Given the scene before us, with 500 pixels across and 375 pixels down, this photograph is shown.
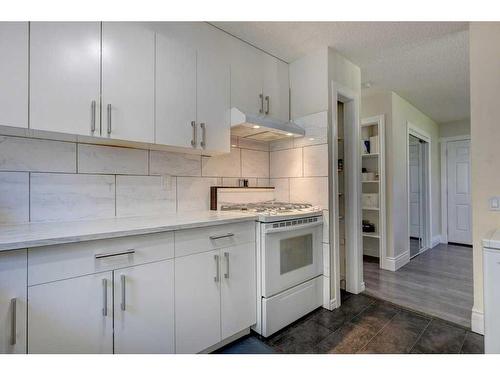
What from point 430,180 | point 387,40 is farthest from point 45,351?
point 430,180

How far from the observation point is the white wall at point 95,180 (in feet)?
4.84

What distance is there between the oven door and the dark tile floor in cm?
33

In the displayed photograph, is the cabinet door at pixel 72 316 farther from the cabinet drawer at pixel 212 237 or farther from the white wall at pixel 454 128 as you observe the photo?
the white wall at pixel 454 128

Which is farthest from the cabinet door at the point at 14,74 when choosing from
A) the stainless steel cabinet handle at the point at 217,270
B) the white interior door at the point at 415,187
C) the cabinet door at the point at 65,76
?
the white interior door at the point at 415,187

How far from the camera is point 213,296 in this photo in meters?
1.62

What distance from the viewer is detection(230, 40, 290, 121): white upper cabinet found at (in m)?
2.15

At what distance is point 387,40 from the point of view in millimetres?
2219

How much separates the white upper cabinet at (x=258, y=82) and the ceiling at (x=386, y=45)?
0.30 feet

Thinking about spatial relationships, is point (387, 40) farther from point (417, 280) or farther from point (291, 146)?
point (417, 280)

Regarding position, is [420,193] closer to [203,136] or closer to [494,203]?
[494,203]

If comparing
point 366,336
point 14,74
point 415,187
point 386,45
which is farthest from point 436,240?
point 14,74

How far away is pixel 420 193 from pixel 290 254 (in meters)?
3.79

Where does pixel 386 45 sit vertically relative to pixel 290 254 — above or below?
above
